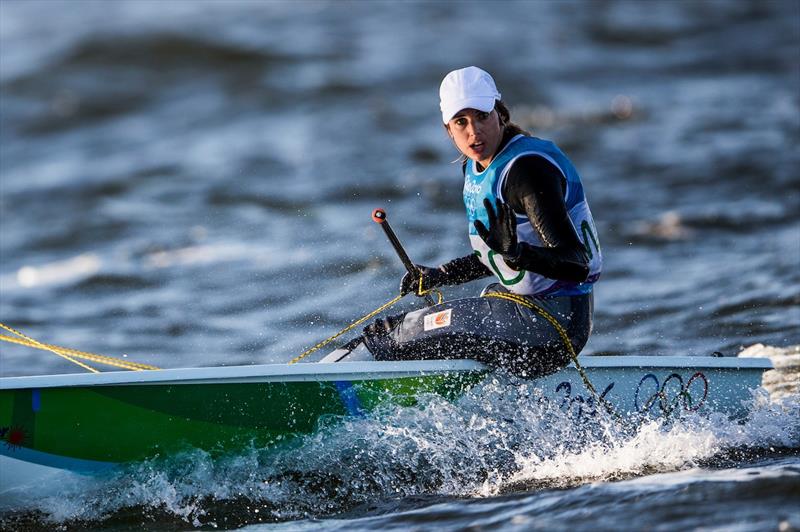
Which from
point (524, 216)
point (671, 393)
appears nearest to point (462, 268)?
point (524, 216)

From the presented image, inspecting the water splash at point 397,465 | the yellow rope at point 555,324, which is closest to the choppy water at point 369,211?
the water splash at point 397,465

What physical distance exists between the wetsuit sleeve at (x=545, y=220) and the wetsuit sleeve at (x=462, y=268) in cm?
74

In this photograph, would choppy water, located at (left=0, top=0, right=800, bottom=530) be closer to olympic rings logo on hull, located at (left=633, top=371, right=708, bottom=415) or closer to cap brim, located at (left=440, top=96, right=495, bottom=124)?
olympic rings logo on hull, located at (left=633, top=371, right=708, bottom=415)

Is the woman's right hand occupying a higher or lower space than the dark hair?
lower

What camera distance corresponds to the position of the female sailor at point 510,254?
4160 millimetres

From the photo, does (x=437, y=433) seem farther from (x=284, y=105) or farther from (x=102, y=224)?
(x=284, y=105)

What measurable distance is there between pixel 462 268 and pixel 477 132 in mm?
821

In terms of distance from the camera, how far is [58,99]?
17000mm

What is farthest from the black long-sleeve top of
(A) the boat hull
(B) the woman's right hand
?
(B) the woman's right hand

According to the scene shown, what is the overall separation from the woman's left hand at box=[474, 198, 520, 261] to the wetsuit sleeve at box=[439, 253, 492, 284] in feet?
2.63

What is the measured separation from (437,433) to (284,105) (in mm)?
11731

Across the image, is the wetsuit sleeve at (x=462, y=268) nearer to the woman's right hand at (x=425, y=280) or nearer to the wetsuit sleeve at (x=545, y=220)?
the woman's right hand at (x=425, y=280)

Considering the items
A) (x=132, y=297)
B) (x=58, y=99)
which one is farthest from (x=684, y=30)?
(x=132, y=297)

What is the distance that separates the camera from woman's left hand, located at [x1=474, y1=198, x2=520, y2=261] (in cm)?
405
